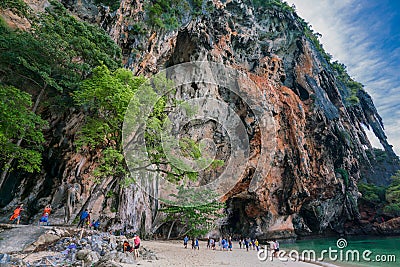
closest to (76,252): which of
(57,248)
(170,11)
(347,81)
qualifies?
(57,248)

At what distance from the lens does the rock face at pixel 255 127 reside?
41.9 feet

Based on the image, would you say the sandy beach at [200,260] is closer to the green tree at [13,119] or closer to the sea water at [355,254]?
the sea water at [355,254]

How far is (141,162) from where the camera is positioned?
8.34 metres

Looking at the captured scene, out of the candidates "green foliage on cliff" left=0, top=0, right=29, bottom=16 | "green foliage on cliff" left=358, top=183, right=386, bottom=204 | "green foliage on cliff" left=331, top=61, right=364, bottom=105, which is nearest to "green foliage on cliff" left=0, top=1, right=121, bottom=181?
"green foliage on cliff" left=0, top=0, right=29, bottom=16

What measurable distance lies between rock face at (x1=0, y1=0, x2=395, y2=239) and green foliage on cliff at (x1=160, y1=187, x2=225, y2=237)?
181 centimetres

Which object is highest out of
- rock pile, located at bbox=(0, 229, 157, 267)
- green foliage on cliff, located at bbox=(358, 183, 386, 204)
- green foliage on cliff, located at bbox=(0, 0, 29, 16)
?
green foliage on cliff, located at bbox=(0, 0, 29, 16)

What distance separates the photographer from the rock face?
12766 mm

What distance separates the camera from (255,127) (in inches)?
806

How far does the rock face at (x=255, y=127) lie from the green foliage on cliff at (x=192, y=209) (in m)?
1.81

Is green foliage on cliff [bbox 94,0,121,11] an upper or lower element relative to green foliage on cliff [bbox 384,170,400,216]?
upper

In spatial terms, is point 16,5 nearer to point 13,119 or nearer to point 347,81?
point 13,119

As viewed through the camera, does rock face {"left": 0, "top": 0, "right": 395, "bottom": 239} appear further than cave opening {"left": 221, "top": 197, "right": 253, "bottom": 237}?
No

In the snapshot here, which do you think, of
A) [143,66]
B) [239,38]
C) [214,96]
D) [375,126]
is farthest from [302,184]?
[375,126]

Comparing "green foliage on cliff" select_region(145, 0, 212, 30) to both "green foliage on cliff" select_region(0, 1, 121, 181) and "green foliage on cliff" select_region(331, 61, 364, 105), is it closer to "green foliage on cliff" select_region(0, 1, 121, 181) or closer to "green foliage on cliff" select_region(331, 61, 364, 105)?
"green foliage on cliff" select_region(0, 1, 121, 181)
